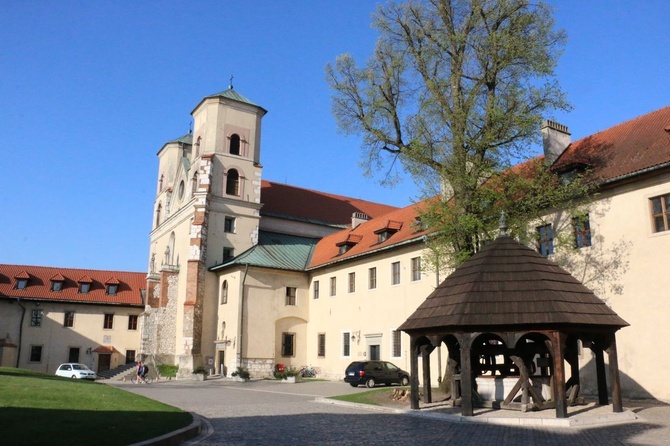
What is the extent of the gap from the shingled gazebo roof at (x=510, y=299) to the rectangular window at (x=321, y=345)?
22.2m

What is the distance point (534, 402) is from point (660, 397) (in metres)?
6.40

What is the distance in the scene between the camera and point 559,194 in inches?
813

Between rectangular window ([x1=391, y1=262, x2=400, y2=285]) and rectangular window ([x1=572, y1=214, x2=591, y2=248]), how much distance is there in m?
11.1

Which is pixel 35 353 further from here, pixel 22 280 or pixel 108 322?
pixel 22 280

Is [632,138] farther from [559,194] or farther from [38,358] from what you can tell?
[38,358]

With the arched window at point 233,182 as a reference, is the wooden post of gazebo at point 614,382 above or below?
below

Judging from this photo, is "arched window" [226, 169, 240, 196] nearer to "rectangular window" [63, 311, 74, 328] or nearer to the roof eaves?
the roof eaves

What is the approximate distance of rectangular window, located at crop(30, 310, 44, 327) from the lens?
1778 inches

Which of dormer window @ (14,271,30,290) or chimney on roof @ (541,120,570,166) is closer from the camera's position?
chimney on roof @ (541,120,570,166)

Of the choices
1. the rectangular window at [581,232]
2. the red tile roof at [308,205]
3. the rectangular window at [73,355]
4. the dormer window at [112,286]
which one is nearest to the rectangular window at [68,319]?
the rectangular window at [73,355]

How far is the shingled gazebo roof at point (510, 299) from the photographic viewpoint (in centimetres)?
1426

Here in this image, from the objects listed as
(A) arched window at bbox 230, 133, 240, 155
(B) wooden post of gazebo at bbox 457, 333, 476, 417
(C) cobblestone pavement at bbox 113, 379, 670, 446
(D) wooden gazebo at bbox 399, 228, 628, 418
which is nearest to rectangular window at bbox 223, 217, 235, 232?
(A) arched window at bbox 230, 133, 240, 155

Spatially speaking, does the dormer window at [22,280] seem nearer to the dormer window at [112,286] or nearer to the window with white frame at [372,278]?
the dormer window at [112,286]

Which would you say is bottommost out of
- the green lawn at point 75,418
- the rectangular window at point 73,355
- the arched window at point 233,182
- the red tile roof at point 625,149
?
the green lawn at point 75,418
